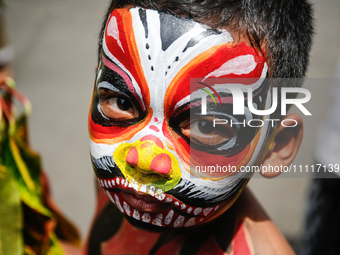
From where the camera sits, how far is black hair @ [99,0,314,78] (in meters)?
0.64

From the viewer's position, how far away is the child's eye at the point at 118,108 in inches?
26.8

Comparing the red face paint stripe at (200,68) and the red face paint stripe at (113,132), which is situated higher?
the red face paint stripe at (200,68)

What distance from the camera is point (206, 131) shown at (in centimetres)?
66

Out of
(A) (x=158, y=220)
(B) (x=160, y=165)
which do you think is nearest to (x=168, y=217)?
(A) (x=158, y=220)

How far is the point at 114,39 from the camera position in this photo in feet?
2.20

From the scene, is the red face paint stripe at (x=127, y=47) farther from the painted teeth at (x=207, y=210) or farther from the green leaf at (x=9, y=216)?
the green leaf at (x=9, y=216)

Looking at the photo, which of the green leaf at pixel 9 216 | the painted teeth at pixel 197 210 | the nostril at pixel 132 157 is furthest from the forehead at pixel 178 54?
the green leaf at pixel 9 216

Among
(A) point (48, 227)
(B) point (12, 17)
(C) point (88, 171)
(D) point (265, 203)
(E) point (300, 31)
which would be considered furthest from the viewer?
(B) point (12, 17)

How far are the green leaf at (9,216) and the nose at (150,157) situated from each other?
1.58 ft

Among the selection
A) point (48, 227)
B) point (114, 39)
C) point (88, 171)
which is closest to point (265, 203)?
point (88, 171)

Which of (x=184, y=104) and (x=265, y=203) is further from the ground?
(x=184, y=104)

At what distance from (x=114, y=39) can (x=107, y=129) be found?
178 mm

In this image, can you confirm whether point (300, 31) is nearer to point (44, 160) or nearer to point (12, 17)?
point (44, 160)

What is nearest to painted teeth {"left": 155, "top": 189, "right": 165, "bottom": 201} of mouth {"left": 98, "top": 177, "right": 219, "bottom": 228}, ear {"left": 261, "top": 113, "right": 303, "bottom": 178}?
mouth {"left": 98, "top": 177, "right": 219, "bottom": 228}
